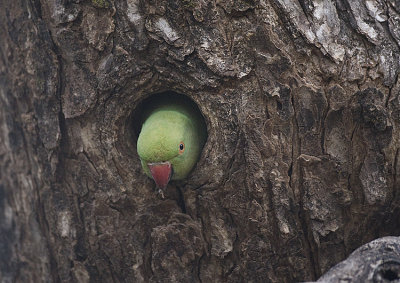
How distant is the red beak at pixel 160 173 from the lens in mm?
3828

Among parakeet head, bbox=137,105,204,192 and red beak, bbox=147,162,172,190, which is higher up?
parakeet head, bbox=137,105,204,192

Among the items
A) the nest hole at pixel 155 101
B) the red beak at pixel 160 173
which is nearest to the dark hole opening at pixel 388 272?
the red beak at pixel 160 173

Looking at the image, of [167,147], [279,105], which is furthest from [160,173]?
[279,105]

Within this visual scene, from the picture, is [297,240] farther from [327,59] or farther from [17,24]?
[17,24]

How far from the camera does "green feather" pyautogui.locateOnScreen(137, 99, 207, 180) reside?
3.88m

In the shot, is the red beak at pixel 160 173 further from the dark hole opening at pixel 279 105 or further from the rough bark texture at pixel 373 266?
the rough bark texture at pixel 373 266

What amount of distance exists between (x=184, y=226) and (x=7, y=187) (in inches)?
82.8

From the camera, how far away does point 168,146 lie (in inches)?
155

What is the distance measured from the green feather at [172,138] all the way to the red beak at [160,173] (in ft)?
0.16

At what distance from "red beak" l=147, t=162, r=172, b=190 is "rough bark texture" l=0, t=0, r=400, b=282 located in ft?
0.71

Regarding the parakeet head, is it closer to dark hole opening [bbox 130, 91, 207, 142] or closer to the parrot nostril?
the parrot nostril

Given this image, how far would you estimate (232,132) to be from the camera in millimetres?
3701

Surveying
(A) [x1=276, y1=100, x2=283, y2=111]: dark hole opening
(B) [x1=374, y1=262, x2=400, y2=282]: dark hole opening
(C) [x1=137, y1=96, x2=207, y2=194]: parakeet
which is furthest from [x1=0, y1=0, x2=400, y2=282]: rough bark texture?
(B) [x1=374, y1=262, x2=400, y2=282]: dark hole opening

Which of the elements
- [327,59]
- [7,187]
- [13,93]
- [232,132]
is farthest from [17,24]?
[327,59]
